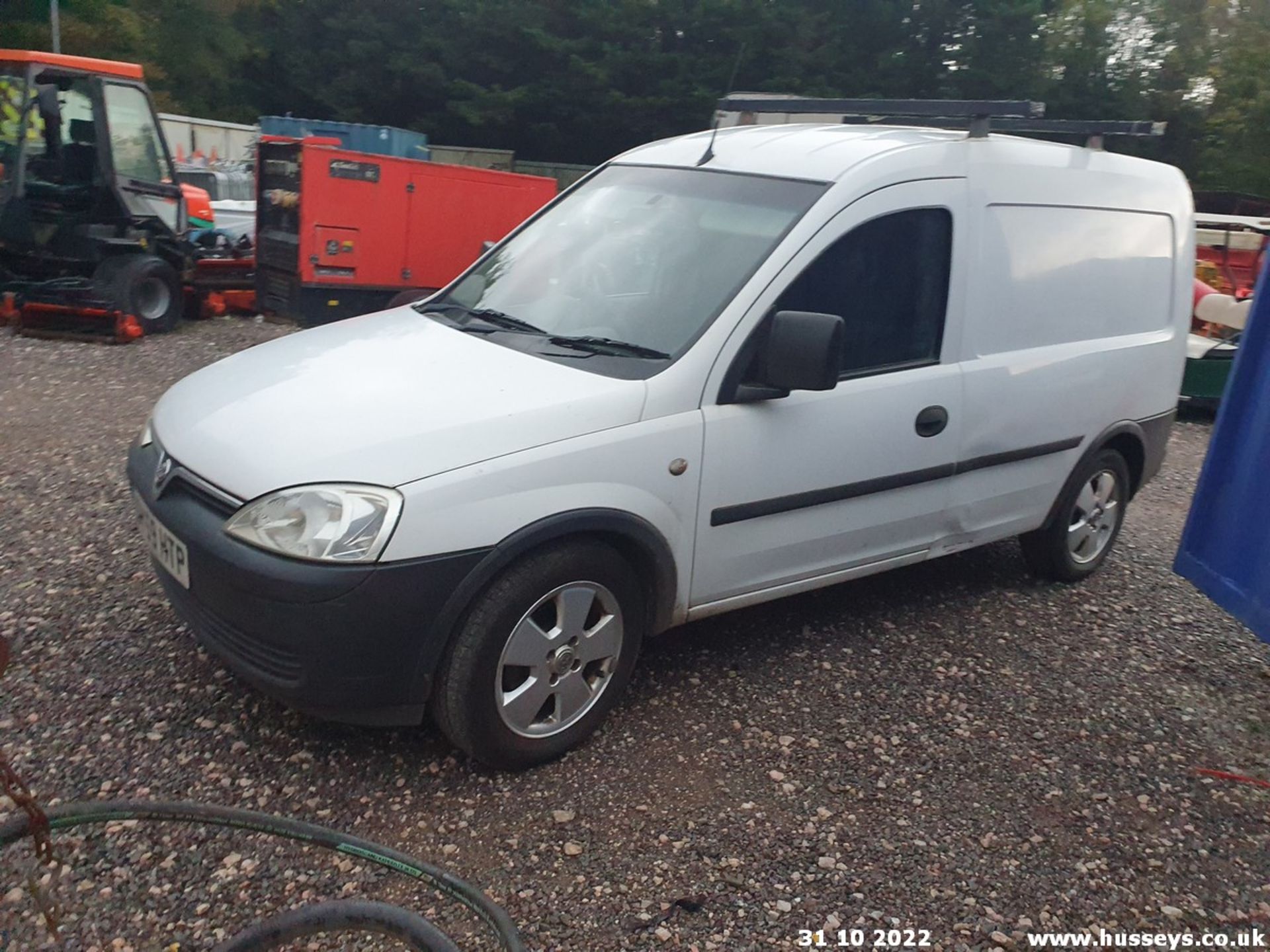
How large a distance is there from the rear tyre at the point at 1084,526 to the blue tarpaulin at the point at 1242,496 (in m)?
0.78

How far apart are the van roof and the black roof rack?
0.21 feet

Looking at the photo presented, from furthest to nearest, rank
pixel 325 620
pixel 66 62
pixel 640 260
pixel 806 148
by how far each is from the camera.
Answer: pixel 66 62 → pixel 806 148 → pixel 640 260 → pixel 325 620

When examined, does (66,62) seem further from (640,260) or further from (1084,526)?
(1084,526)

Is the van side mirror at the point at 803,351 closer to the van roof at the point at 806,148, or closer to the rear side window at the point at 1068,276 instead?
the van roof at the point at 806,148

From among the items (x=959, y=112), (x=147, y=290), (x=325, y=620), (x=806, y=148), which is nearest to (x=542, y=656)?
(x=325, y=620)

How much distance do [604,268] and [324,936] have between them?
7.77ft

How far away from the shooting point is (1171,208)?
5.14m

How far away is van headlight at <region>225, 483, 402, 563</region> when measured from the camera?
2830mm

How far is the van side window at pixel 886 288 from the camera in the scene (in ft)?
12.2

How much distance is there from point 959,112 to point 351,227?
7.43 meters

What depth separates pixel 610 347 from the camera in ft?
11.6

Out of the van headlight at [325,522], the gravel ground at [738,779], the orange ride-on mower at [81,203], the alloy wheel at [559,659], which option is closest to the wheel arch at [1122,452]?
the gravel ground at [738,779]

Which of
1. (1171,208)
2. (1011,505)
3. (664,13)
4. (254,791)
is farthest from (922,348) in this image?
(664,13)

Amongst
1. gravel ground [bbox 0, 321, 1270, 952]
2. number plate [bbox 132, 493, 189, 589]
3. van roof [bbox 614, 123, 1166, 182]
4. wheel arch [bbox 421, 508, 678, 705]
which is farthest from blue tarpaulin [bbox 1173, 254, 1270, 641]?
number plate [bbox 132, 493, 189, 589]
